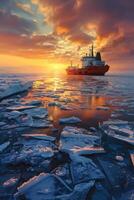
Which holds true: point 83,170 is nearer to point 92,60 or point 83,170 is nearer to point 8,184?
point 8,184

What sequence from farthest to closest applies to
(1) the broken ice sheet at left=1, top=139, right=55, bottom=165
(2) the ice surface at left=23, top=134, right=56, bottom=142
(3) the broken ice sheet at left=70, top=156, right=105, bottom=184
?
1. (2) the ice surface at left=23, top=134, right=56, bottom=142
2. (1) the broken ice sheet at left=1, top=139, right=55, bottom=165
3. (3) the broken ice sheet at left=70, top=156, right=105, bottom=184

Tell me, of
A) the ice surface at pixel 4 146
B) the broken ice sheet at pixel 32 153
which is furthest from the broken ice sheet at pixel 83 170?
the ice surface at pixel 4 146

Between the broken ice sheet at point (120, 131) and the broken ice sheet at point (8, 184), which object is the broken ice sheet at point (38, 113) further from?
the broken ice sheet at point (8, 184)

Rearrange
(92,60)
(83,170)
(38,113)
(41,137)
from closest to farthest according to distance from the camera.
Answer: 1. (83,170)
2. (41,137)
3. (38,113)
4. (92,60)

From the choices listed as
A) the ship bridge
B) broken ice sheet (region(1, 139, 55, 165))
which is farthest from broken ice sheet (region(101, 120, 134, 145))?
the ship bridge

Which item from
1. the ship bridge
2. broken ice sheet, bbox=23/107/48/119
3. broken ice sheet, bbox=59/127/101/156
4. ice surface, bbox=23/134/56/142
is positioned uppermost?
the ship bridge

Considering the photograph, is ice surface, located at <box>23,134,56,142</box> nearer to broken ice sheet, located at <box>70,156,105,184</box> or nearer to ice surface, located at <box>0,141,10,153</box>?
ice surface, located at <box>0,141,10,153</box>

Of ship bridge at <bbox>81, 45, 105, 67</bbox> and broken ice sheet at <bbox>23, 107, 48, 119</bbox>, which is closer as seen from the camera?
broken ice sheet at <bbox>23, 107, 48, 119</bbox>

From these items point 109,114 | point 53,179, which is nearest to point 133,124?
point 109,114

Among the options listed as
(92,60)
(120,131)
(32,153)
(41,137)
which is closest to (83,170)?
(32,153)

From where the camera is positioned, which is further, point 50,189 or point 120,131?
point 120,131
